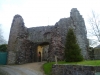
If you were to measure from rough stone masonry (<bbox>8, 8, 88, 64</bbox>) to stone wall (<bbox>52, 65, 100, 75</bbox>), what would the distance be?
6843mm

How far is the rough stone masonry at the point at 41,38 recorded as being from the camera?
2386 centimetres

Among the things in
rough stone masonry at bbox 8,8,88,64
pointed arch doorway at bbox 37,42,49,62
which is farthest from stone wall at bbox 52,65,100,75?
pointed arch doorway at bbox 37,42,49,62

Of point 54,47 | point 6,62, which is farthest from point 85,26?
point 6,62

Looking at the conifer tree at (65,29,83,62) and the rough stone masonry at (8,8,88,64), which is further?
the rough stone masonry at (8,8,88,64)

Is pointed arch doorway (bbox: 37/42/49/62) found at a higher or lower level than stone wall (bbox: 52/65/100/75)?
higher

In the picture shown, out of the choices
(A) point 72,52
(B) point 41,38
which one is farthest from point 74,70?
(B) point 41,38

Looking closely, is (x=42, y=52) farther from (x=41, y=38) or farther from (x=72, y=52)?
(x=72, y=52)

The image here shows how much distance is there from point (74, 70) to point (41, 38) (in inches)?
584

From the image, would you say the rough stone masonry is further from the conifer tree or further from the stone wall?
the stone wall

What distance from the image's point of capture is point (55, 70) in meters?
16.5

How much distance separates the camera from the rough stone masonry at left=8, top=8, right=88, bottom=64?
23.9m

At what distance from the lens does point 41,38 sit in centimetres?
2730

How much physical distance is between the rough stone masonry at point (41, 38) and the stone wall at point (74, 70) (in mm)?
6843

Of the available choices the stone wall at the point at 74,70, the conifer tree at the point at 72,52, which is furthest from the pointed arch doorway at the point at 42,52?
the stone wall at the point at 74,70
